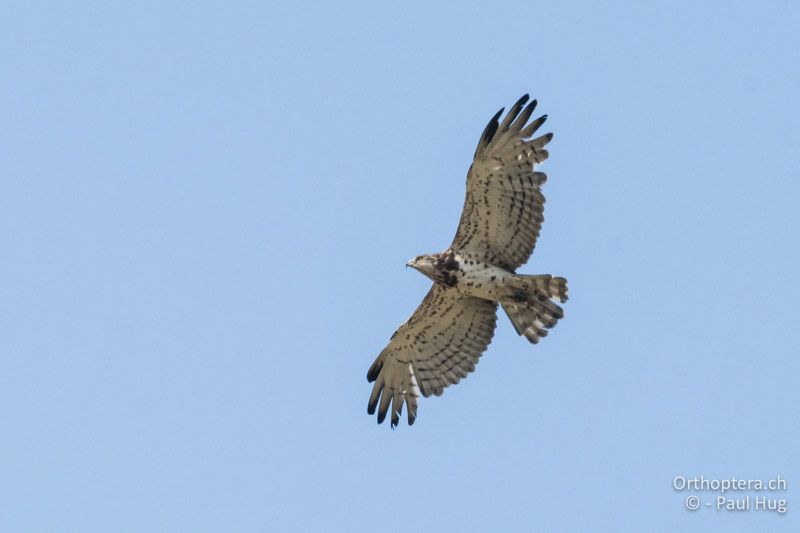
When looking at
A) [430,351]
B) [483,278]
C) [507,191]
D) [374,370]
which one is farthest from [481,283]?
[374,370]

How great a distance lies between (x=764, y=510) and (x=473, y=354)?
203 inches

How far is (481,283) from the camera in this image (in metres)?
18.9

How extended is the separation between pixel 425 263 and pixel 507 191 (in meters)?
1.53

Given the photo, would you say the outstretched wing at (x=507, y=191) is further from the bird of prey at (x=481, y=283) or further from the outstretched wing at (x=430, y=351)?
the outstretched wing at (x=430, y=351)

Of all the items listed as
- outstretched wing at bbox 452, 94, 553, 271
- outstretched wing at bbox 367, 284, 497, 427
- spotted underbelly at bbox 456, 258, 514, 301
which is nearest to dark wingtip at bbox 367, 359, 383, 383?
outstretched wing at bbox 367, 284, 497, 427

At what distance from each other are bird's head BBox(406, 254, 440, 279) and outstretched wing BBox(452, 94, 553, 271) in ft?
1.95

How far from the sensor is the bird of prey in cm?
1842

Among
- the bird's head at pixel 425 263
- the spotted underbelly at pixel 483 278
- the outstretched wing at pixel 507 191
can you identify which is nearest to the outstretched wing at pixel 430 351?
the spotted underbelly at pixel 483 278

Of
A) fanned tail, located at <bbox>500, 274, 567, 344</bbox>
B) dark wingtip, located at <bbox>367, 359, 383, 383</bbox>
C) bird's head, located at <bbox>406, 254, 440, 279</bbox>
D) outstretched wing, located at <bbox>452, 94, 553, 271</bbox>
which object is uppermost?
outstretched wing, located at <bbox>452, 94, 553, 271</bbox>

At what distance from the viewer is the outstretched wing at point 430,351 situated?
19.9m

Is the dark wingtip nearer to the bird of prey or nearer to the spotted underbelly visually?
the bird of prey

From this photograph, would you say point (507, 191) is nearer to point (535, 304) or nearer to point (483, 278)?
point (483, 278)

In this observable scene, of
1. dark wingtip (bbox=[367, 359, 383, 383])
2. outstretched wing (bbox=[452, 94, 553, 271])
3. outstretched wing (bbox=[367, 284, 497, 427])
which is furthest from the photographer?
dark wingtip (bbox=[367, 359, 383, 383])

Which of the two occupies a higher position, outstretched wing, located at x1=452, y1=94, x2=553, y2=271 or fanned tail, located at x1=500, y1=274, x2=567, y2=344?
outstretched wing, located at x1=452, y1=94, x2=553, y2=271
